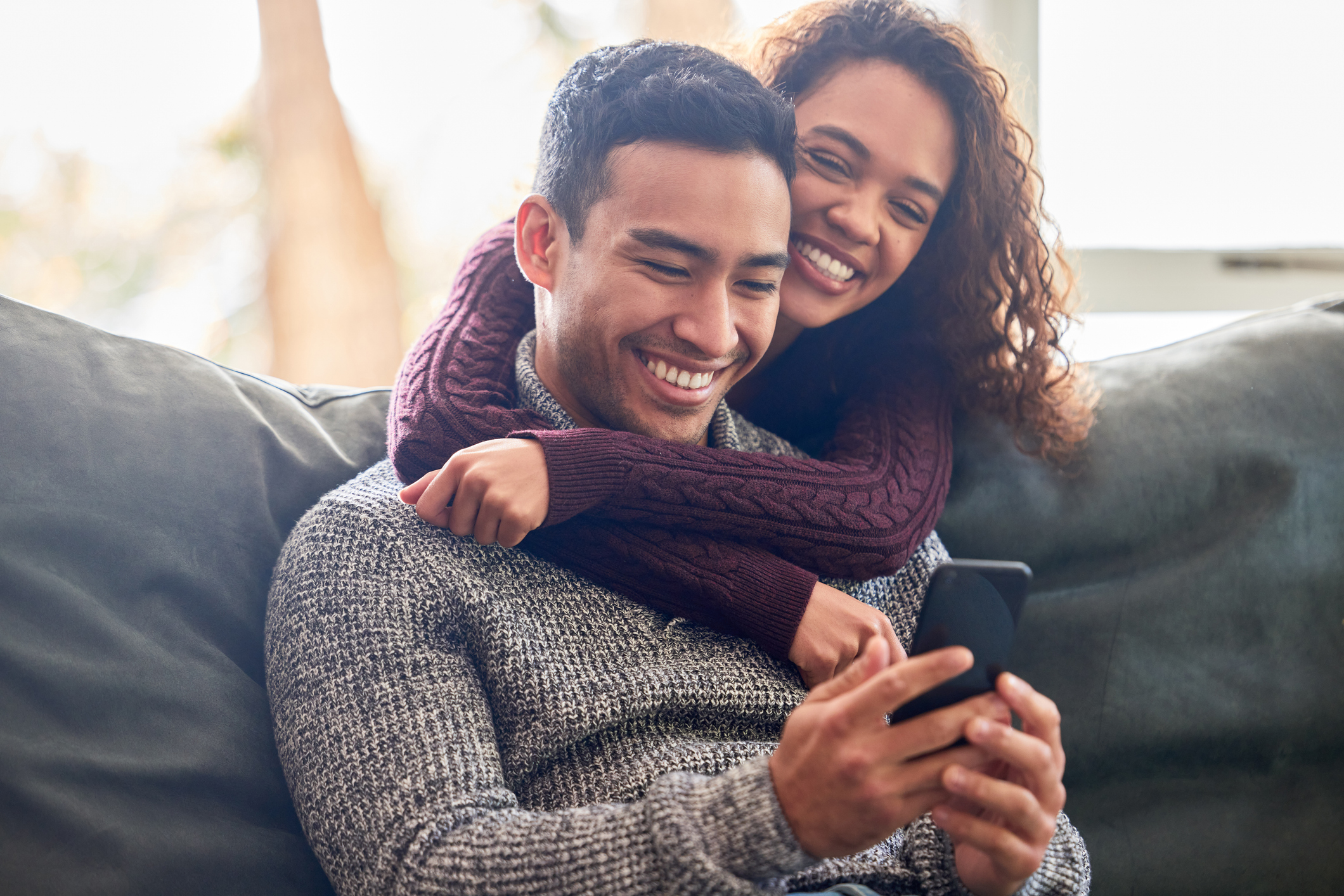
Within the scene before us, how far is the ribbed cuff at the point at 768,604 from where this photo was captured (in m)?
0.97

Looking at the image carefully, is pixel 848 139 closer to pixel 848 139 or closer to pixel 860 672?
pixel 848 139

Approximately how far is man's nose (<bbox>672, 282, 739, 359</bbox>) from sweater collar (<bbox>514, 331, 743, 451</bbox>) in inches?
5.9

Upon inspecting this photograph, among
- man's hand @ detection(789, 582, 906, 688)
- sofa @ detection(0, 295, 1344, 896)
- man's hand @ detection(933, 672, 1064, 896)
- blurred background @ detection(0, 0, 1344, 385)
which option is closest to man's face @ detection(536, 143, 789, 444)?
man's hand @ detection(789, 582, 906, 688)

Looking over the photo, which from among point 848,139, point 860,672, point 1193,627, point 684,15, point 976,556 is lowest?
point 1193,627

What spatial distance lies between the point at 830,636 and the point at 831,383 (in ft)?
1.84

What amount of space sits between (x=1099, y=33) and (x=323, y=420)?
2.08 m

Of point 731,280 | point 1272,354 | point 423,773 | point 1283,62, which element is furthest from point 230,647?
point 1283,62

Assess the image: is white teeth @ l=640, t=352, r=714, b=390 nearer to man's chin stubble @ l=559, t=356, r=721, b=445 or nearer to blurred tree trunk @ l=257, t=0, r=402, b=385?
man's chin stubble @ l=559, t=356, r=721, b=445

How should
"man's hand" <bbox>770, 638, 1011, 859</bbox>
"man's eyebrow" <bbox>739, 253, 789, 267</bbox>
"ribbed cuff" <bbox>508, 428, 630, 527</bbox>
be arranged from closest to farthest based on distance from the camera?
1. "man's hand" <bbox>770, 638, 1011, 859</bbox>
2. "ribbed cuff" <bbox>508, 428, 630, 527</bbox>
3. "man's eyebrow" <bbox>739, 253, 789, 267</bbox>

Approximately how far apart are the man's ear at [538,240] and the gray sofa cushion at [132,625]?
14.3 inches

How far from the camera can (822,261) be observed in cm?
127

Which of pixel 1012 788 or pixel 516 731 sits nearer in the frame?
pixel 1012 788

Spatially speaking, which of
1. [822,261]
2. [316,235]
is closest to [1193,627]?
[822,261]

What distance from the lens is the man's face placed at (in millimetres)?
982
